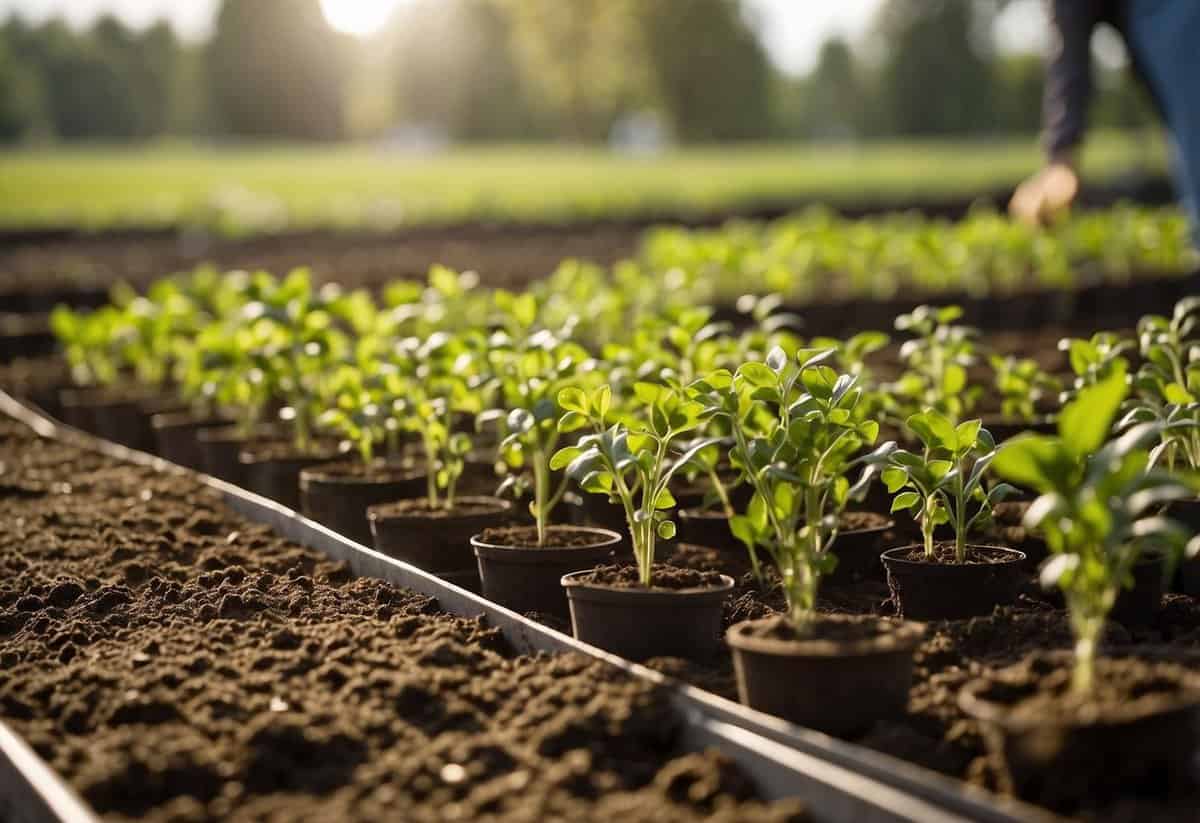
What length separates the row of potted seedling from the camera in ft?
7.69

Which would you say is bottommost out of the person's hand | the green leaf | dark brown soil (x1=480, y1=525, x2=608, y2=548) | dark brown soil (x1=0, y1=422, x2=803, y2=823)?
dark brown soil (x1=0, y1=422, x2=803, y2=823)

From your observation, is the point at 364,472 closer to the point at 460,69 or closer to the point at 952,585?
the point at 952,585

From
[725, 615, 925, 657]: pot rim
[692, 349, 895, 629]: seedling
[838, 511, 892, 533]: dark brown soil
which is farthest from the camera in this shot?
[838, 511, 892, 533]: dark brown soil

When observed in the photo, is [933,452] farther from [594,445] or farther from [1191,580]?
[594,445]

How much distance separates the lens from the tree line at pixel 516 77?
53750 mm

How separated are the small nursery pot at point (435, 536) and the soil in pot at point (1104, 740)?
6.67 ft

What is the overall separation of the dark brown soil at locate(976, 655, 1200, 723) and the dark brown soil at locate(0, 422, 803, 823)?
0.40 meters

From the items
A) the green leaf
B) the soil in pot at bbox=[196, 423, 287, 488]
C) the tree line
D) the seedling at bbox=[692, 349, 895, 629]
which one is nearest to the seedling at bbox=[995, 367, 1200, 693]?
the green leaf

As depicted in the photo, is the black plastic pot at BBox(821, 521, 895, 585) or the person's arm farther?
the person's arm

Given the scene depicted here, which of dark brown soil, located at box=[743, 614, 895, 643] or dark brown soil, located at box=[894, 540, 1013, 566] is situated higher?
dark brown soil, located at box=[743, 614, 895, 643]

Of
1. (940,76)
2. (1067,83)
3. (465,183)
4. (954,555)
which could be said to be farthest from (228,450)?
(940,76)

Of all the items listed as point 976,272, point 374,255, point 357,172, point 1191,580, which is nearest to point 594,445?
point 1191,580

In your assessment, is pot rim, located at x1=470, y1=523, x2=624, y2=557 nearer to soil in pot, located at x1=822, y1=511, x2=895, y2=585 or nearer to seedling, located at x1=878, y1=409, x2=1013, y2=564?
soil in pot, located at x1=822, y1=511, x2=895, y2=585

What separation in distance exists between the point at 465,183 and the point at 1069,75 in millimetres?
34097
